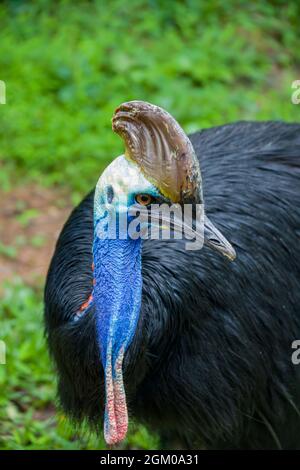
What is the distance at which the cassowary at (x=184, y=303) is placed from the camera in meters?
2.40

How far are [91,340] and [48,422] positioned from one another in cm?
116

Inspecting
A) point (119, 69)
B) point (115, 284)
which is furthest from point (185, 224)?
point (119, 69)

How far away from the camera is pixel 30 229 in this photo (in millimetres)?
4668

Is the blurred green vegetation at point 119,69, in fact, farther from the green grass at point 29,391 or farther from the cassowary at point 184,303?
the cassowary at point 184,303

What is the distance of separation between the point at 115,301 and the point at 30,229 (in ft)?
7.42

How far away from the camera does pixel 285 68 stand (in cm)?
593

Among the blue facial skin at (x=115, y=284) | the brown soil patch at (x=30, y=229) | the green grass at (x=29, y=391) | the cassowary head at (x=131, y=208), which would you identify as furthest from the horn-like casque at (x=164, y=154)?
the brown soil patch at (x=30, y=229)

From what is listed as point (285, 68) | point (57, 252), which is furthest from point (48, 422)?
point (285, 68)

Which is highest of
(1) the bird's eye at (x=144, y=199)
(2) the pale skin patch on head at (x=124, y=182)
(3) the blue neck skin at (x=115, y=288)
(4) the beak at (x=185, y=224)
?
(2) the pale skin patch on head at (x=124, y=182)

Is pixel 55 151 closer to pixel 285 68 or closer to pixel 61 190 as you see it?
pixel 61 190

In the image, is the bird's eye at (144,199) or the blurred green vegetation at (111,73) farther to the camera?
the blurred green vegetation at (111,73)

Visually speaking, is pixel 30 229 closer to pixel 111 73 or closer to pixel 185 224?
pixel 111 73

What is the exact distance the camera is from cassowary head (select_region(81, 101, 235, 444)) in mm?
2336

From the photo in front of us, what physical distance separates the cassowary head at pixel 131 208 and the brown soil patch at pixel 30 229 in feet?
6.06
